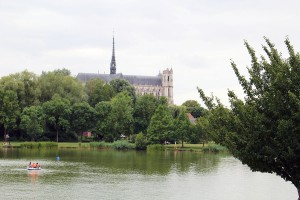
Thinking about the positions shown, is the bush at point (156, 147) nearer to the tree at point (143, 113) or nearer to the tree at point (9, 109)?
the tree at point (143, 113)

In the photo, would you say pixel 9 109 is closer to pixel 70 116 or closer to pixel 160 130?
pixel 70 116

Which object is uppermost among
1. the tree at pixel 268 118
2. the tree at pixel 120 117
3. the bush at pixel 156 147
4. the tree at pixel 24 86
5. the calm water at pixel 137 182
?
the tree at pixel 24 86

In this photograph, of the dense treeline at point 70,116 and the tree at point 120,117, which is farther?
the tree at point 120,117

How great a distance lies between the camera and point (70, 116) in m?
111

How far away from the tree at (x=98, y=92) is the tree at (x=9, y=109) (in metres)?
27.8

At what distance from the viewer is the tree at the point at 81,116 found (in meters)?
111

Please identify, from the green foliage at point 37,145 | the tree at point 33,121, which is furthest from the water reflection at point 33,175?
the tree at point 33,121

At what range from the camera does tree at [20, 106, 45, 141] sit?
103188mm

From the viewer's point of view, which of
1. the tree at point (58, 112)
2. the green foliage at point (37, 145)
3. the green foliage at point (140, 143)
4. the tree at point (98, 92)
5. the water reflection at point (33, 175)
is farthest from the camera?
the tree at point (98, 92)

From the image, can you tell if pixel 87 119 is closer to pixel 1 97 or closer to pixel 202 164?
pixel 1 97

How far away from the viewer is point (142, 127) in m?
118

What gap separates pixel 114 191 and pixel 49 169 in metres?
18.9

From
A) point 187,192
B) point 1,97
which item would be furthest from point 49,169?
point 1,97

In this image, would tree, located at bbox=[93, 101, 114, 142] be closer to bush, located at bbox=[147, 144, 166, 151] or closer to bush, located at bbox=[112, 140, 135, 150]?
bush, located at bbox=[112, 140, 135, 150]
